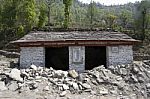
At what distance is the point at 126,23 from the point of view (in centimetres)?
6341

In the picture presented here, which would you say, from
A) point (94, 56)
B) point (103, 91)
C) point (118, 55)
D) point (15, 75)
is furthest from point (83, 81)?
point (94, 56)

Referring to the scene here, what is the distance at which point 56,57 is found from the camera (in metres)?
23.4

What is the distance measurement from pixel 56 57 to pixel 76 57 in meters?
3.15

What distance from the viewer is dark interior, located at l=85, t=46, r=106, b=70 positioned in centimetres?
2305

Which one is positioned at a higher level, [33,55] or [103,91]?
[33,55]

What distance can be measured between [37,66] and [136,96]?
6.54 metres

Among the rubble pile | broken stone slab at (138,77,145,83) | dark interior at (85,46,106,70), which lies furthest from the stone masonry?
broken stone slab at (138,77,145,83)

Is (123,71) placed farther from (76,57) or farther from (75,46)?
(75,46)

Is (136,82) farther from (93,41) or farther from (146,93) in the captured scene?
(93,41)

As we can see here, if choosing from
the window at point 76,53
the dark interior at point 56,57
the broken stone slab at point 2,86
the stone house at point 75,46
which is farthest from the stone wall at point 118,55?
the broken stone slab at point 2,86

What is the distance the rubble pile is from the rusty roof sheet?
7.27 feet

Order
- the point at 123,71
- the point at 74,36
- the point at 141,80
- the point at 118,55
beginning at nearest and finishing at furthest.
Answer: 1. the point at 141,80
2. the point at 123,71
3. the point at 118,55
4. the point at 74,36

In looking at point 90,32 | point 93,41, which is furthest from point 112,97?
point 90,32

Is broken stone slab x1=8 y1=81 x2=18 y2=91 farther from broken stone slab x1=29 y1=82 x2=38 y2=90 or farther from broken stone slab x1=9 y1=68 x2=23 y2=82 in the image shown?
broken stone slab x1=29 y1=82 x2=38 y2=90
